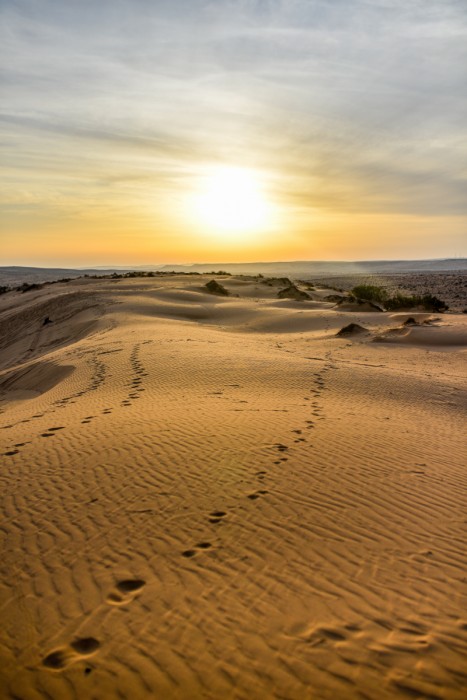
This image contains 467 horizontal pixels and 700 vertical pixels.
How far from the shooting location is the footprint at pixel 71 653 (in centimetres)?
288

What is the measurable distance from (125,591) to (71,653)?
0.56 m

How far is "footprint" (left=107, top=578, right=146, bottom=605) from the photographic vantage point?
11.1 feet

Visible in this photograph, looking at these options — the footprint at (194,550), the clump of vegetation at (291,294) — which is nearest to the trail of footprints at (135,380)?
the footprint at (194,550)

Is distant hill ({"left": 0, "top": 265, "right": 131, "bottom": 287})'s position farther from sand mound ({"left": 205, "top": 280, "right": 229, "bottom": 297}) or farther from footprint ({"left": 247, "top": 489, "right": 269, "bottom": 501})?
footprint ({"left": 247, "top": 489, "right": 269, "bottom": 501})

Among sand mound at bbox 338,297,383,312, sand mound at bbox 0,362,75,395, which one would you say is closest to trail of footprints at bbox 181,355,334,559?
sand mound at bbox 0,362,75,395

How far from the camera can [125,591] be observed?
3.47 m

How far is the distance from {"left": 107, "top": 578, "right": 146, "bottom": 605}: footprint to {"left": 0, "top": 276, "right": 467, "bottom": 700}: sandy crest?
1cm

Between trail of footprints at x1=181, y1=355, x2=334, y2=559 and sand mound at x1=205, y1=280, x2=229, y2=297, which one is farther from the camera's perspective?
sand mound at x1=205, y1=280, x2=229, y2=297

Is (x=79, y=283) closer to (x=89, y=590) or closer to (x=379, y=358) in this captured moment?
(x=379, y=358)

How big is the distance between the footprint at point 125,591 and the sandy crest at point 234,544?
11mm

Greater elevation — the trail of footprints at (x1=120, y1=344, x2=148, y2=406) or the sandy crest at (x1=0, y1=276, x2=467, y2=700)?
the trail of footprints at (x1=120, y1=344, x2=148, y2=406)

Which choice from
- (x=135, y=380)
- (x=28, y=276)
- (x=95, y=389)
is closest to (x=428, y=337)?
(x=135, y=380)

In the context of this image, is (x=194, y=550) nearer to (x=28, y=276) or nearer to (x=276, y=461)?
(x=276, y=461)

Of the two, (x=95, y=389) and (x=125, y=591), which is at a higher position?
(x=95, y=389)
